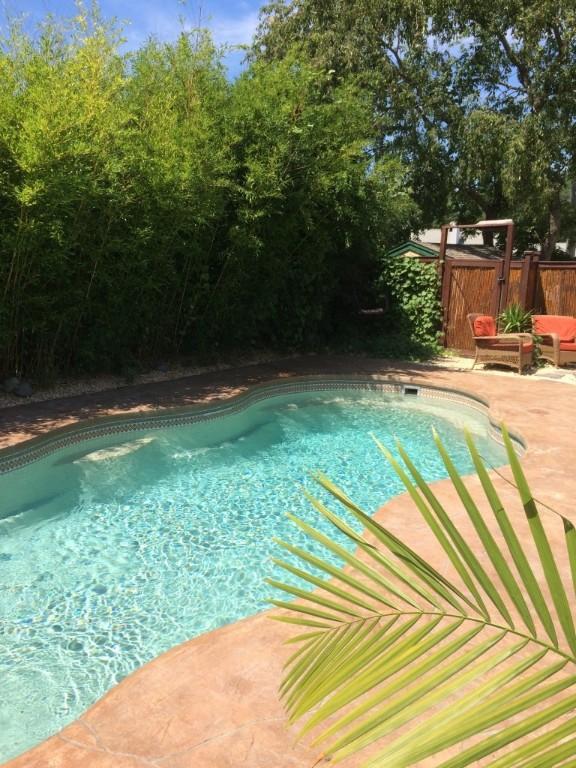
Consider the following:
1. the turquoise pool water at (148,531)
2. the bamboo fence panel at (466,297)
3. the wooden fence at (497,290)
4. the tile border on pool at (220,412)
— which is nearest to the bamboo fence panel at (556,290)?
the wooden fence at (497,290)

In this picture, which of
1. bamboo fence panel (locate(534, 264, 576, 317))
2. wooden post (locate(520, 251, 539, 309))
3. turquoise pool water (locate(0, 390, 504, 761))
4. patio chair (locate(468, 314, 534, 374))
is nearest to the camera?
turquoise pool water (locate(0, 390, 504, 761))

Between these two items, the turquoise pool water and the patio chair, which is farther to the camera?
the patio chair

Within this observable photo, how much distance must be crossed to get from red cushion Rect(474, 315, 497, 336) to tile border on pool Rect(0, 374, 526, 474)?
1831mm

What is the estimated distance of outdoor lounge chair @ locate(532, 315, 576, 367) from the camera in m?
9.42

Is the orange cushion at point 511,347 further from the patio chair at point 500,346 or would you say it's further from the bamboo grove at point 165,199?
the bamboo grove at point 165,199

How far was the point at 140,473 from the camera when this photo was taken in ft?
18.0

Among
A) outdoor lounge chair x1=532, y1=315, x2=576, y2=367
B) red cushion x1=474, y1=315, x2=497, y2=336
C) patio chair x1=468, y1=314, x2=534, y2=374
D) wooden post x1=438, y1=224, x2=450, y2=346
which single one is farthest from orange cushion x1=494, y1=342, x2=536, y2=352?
wooden post x1=438, y1=224, x2=450, y2=346

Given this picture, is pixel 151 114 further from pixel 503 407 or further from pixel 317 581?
pixel 317 581

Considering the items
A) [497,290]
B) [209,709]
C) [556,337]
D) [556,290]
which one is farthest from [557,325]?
[209,709]

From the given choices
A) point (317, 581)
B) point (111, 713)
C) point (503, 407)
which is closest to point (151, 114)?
point (503, 407)

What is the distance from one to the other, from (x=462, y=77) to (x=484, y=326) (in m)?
12.4

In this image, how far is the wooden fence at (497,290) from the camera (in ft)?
33.4

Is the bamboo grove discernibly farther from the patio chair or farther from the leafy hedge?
the patio chair

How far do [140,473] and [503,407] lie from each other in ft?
13.5
